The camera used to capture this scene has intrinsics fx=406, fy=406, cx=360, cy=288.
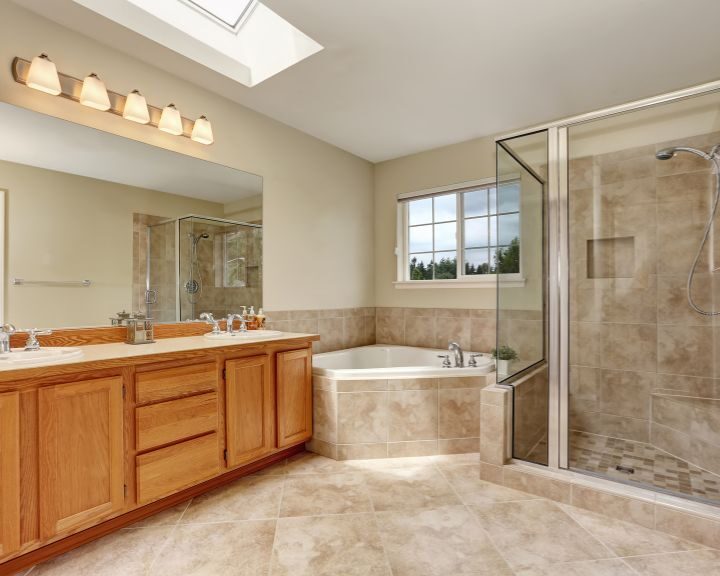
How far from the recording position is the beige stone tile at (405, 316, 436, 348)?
12.7ft

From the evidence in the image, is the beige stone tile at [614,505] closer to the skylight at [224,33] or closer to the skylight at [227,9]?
the skylight at [224,33]

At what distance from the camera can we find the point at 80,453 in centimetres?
164

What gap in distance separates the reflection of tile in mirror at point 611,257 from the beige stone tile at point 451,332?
1.38 metres

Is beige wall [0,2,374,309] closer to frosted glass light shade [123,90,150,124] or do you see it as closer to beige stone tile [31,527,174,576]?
frosted glass light shade [123,90,150,124]

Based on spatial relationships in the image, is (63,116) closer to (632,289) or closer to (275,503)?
(275,503)

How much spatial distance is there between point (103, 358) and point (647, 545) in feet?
7.94

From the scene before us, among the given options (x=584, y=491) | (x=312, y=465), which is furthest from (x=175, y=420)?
(x=584, y=491)

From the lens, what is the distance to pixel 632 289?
2385 millimetres

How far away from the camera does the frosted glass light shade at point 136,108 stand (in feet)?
7.47

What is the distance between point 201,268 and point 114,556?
1629 millimetres

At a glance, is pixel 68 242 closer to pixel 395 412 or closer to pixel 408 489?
pixel 395 412

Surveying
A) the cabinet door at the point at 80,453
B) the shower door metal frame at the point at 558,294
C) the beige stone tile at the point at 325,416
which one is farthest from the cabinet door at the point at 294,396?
the shower door metal frame at the point at 558,294

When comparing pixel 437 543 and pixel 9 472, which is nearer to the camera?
pixel 9 472

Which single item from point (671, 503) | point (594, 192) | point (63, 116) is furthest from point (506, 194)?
point (63, 116)
